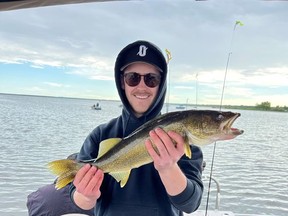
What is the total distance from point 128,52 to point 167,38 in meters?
3.09

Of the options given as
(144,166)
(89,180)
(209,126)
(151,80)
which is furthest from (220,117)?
(89,180)

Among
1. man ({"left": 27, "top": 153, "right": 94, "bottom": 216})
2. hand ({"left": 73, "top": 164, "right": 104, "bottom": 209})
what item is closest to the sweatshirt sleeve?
hand ({"left": 73, "top": 164, "right": 104, "bottom": 209})

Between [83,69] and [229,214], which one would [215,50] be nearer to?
[229,214]

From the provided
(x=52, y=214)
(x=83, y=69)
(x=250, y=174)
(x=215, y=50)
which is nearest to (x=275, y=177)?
(x=250, y=174)

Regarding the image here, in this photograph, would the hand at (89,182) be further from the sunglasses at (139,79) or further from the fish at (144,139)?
the sunglasses at (139,79)

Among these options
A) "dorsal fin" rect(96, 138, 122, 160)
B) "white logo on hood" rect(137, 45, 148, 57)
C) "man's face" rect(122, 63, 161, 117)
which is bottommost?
"dorsal fin" rect(96, 138, 122, 160)

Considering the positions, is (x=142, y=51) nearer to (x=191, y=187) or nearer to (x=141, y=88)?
(x=141, y=88)

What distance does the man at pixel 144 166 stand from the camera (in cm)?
201

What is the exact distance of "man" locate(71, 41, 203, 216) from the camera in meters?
2.01

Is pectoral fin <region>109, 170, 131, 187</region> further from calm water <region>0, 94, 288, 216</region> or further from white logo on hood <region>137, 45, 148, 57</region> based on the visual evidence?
calm water <region>0, 94, 288, 216</region>

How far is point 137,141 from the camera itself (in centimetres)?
204

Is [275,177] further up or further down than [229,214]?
further down

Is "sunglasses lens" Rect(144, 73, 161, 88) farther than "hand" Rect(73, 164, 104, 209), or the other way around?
"sunglasses lens" Rect(144, 73, 161, 88)

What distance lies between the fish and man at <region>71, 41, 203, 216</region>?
0.05 m
